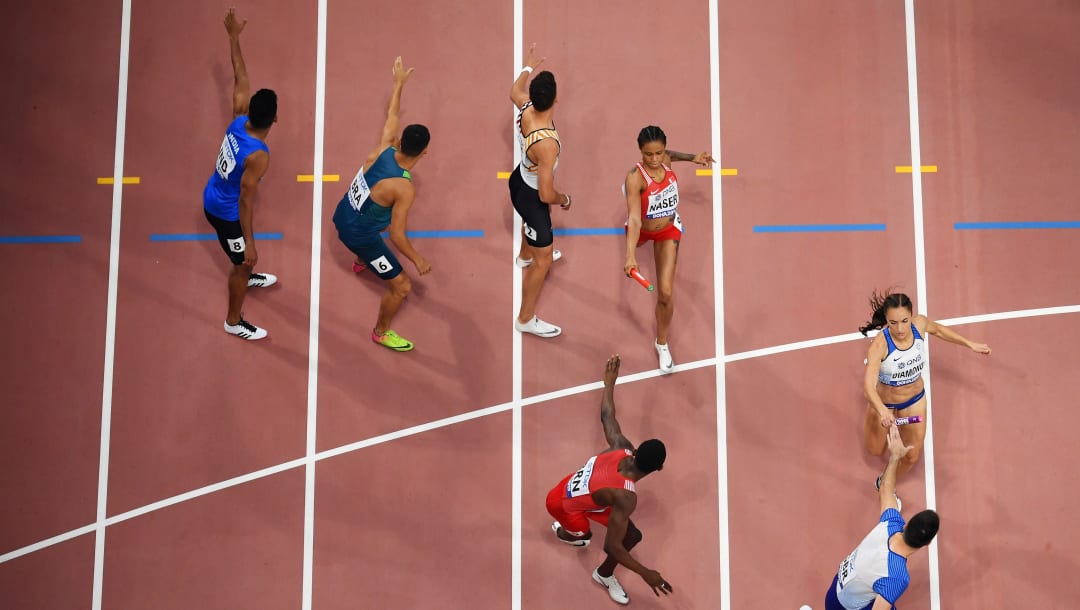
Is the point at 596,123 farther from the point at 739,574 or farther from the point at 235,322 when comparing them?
the point at 739,574

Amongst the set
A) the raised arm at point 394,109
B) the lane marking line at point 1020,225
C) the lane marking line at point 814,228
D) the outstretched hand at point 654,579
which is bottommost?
the outstretched hand at point 654,579

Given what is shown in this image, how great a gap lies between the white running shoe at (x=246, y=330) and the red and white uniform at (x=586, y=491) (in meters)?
2.98

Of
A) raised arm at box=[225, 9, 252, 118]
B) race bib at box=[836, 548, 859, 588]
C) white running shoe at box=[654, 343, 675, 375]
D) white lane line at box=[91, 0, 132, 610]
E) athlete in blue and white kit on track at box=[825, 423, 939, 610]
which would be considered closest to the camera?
athlete in blue and white kit on track at box=[825, 423, 939, 610]

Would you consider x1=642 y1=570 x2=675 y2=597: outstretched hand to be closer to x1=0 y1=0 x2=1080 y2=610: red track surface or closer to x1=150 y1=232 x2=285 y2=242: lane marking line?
x1=0 y1=0 x2=1080 y2=610: red track surface

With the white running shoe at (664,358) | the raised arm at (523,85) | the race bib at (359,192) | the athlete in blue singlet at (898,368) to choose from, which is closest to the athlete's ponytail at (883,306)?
the athlete in blue singlet at (898,368)

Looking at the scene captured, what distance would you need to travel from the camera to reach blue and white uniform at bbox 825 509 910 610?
591cm

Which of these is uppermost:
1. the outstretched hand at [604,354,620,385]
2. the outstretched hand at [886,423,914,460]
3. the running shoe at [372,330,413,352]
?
the running shoe at [372,330,413,352]

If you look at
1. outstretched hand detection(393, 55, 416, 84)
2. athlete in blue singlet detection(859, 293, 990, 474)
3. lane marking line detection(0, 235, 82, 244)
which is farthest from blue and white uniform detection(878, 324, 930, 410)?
lane marking line detection(0, 235, 82, 244)

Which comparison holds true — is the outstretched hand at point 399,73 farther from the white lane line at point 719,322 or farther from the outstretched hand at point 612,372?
the outstretched hand at point 612,372

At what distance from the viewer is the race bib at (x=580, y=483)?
20.9 ft

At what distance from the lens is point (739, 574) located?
7238mm

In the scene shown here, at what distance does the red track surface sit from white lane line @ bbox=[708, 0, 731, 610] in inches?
2.0

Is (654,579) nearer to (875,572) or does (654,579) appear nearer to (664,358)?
(875,572)

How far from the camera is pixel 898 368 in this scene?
6719mm
